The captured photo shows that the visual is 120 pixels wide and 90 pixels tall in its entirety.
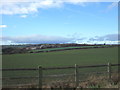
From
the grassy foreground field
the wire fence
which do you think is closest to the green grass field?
the grassy foreground field

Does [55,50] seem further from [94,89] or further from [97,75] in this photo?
[94,89]

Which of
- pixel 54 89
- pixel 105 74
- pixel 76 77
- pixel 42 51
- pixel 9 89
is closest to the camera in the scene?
pixel 54 89

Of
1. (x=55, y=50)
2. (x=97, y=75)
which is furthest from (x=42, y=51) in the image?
(x=97, y=75)

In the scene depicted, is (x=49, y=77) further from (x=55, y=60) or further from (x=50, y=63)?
(x=55, y=60)

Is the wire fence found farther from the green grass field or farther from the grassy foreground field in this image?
the grassy foreground field

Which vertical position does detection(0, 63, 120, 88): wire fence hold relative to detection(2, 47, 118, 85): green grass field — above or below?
above

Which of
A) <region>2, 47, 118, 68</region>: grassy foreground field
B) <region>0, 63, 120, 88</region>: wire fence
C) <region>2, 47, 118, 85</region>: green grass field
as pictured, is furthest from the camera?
<region>2, 47, 118, 68</region>: grassy foreground field

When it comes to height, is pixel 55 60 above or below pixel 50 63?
below

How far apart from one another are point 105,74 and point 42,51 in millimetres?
71763

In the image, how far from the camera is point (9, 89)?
885 cm

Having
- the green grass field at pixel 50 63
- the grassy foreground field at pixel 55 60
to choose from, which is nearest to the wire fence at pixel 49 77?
the green grass field at pixel 50 63

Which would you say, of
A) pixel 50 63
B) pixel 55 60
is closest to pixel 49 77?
pixel 50 63

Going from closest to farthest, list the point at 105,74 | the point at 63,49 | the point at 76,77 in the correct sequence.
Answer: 1. the point at 76,77
2. the point at 105,74
3. the point at 63,49

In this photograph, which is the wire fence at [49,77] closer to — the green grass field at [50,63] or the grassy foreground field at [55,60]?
the green grass field at [50,63]
